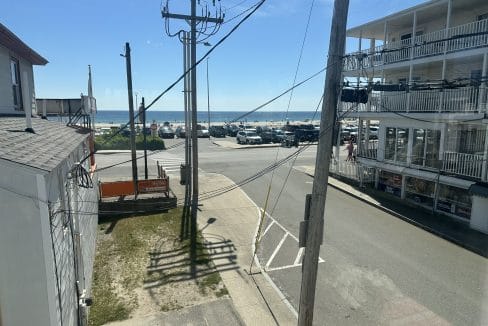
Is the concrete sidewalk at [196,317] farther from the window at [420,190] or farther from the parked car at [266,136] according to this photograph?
the parked car at [266,136]

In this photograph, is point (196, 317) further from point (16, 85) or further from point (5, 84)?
point (16, 85)

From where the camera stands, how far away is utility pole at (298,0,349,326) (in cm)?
559

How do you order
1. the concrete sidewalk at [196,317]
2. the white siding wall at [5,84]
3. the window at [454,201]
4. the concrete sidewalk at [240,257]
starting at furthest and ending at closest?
the window at [454,201] < the white siding wall at [5,84] < the concrete sidewalk at [240,257] < the concrete sidewalk at [196,317]

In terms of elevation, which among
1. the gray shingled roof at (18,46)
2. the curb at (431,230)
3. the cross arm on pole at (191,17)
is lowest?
the curb at (431,230)

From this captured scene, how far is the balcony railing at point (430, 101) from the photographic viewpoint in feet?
47.8

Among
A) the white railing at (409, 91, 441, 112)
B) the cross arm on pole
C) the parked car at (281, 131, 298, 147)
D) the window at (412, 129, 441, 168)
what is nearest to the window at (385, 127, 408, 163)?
the window at (412, 129, 441, 168)

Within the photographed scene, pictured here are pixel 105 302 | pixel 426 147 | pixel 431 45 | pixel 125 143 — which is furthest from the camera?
pixel 125 143

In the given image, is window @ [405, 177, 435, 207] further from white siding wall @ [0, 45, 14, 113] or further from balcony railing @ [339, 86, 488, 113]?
white siding wall @ [0, 45, 14, 113]

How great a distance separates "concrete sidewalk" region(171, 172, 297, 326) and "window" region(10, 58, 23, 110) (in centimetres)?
797

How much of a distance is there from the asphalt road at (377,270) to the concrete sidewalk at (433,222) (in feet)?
1.18

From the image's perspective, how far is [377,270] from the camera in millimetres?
10469

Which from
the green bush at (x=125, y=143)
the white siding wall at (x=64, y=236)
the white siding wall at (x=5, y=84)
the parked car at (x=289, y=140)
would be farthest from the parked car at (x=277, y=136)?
the white siding wall at (x=64, y=236)

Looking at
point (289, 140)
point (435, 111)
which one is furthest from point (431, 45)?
point (289, 140)

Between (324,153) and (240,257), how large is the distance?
21.0ft
